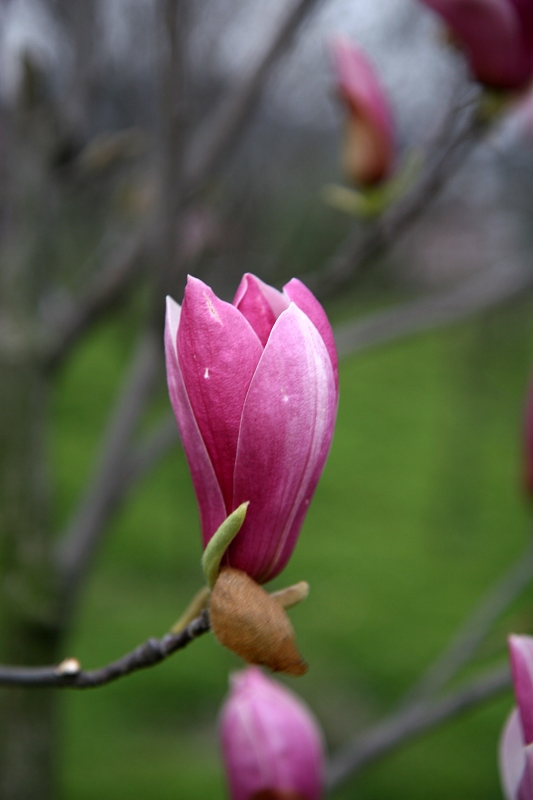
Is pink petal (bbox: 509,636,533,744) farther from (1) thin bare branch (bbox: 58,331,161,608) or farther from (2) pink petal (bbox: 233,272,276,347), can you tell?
(1) thin bare branch (bbox: 58,331,161,608)

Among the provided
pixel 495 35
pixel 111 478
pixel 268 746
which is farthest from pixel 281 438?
pixel 111 478

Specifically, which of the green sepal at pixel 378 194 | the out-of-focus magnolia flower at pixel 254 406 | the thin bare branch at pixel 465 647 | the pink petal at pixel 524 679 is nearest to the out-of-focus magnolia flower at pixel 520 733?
the pink petal at pixel 524 679

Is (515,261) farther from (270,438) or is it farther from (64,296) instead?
(270,438)

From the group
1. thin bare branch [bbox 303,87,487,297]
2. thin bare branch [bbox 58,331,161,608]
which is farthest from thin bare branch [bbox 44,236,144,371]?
thin bare branch [bbox 303,87,487,297]

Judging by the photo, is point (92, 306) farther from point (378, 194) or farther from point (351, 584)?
point (351, 584)

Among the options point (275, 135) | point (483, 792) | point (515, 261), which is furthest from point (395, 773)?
point (275, 135)

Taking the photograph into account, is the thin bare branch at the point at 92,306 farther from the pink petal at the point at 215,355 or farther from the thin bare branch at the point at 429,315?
the pink petal at the point at 215,355
